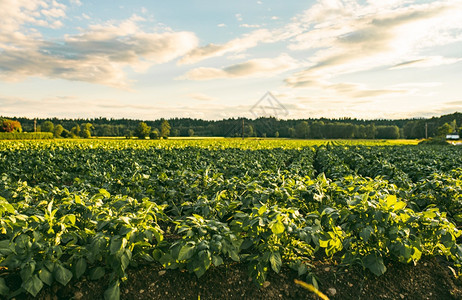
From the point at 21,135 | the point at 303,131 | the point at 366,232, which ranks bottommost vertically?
the point at 366,232

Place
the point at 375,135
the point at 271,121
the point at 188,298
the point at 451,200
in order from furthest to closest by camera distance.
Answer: the point at 271,121, the point at 375,135, the point at 451,200, the point at 188,298

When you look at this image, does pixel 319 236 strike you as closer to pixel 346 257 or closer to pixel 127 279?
pixel 346 257

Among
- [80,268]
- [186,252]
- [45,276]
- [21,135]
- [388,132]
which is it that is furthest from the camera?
[388,132]

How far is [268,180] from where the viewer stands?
6102 millimetres

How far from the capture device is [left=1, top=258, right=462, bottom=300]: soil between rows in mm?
3621

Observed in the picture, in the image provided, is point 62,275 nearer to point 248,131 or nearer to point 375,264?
point 375,264

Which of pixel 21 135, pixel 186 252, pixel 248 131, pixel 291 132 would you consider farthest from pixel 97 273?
pixel 291 132

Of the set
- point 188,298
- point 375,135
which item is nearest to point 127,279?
point 188,298

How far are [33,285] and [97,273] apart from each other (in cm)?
69

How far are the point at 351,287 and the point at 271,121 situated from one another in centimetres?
12832

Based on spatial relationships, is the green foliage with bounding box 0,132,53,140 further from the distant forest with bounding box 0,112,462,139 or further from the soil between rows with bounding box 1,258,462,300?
the soil between rows with bounding box 1,258,462,300

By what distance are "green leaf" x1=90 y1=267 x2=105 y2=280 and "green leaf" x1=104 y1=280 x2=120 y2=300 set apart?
268mm

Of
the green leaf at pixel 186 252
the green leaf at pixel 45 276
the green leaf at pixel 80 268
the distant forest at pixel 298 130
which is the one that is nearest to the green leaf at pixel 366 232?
the green leaf at pixel 186 252

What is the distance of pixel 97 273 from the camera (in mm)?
3613
